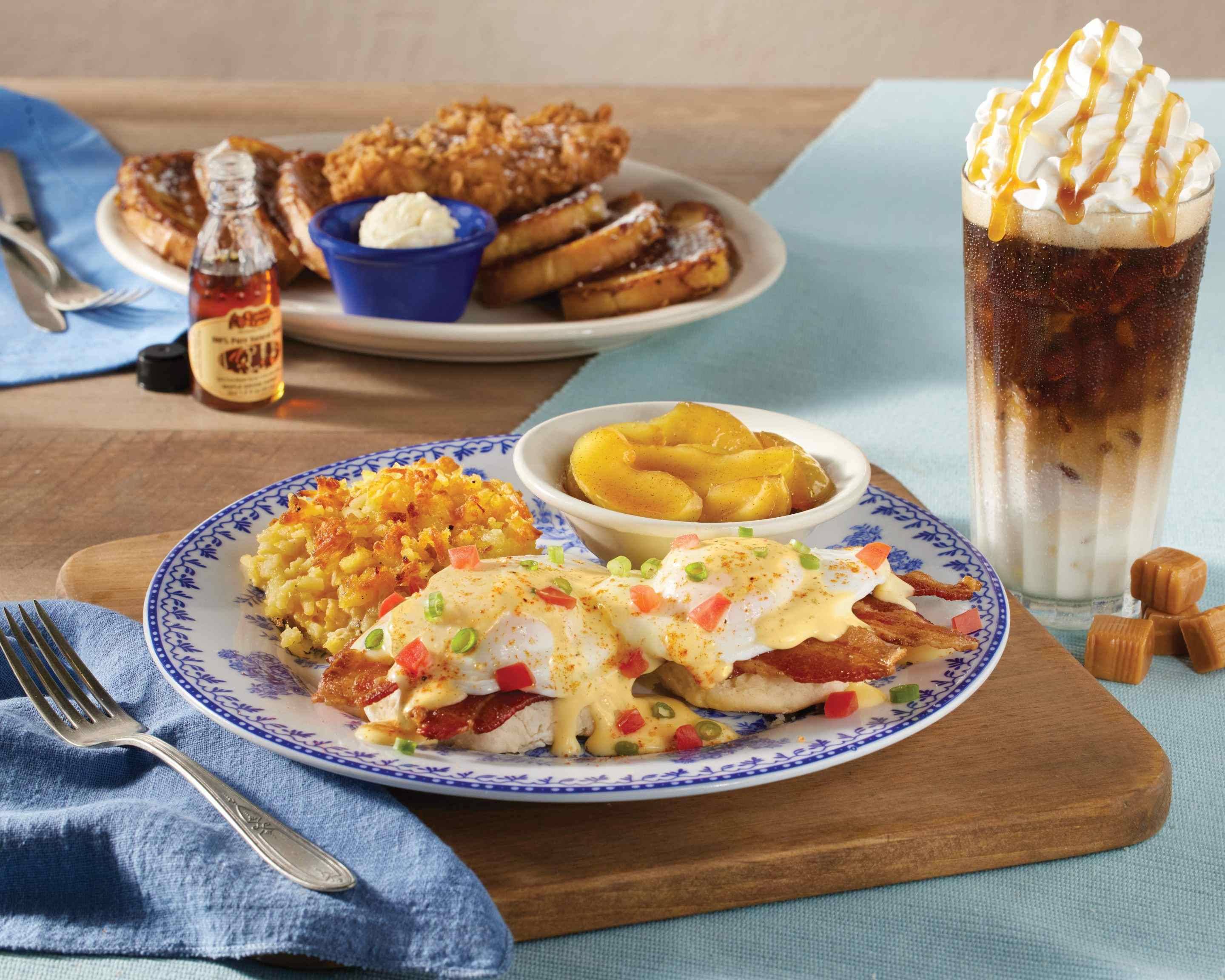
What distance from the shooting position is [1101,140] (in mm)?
2045

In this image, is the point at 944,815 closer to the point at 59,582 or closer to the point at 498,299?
the point at 59,582

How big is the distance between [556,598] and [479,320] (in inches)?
76.7

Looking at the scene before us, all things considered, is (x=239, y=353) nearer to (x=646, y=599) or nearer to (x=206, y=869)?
(x=646, y=599)

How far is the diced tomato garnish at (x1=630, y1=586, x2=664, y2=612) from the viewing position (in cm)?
176

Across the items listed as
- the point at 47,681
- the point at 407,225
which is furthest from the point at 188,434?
the point at 47,681

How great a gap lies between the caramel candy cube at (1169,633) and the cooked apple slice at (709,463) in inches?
25.7

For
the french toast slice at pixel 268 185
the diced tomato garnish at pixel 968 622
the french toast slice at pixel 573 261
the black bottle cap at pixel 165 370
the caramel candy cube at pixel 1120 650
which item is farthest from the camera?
the french toast slice at pixel 268 185

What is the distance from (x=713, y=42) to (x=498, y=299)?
293 inches

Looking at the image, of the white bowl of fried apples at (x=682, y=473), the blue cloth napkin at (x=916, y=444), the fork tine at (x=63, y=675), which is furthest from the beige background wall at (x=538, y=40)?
the fork tine at (x=63, y=675)

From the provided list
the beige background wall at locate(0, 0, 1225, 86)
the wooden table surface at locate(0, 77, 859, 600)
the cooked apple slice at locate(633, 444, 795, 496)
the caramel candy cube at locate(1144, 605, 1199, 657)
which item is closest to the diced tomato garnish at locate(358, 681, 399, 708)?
the cooked apple slice at locate(633, 444, 795, 496)

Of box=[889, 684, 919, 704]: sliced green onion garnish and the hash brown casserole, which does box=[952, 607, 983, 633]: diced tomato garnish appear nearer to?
box=[889, 684, 919, 704]: sliced green onion garnish

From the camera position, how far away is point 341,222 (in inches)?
136

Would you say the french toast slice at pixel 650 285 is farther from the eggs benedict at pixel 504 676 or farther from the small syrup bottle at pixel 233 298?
the eggs benedict at pixel 504 676

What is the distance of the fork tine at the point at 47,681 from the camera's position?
1.84 meters
